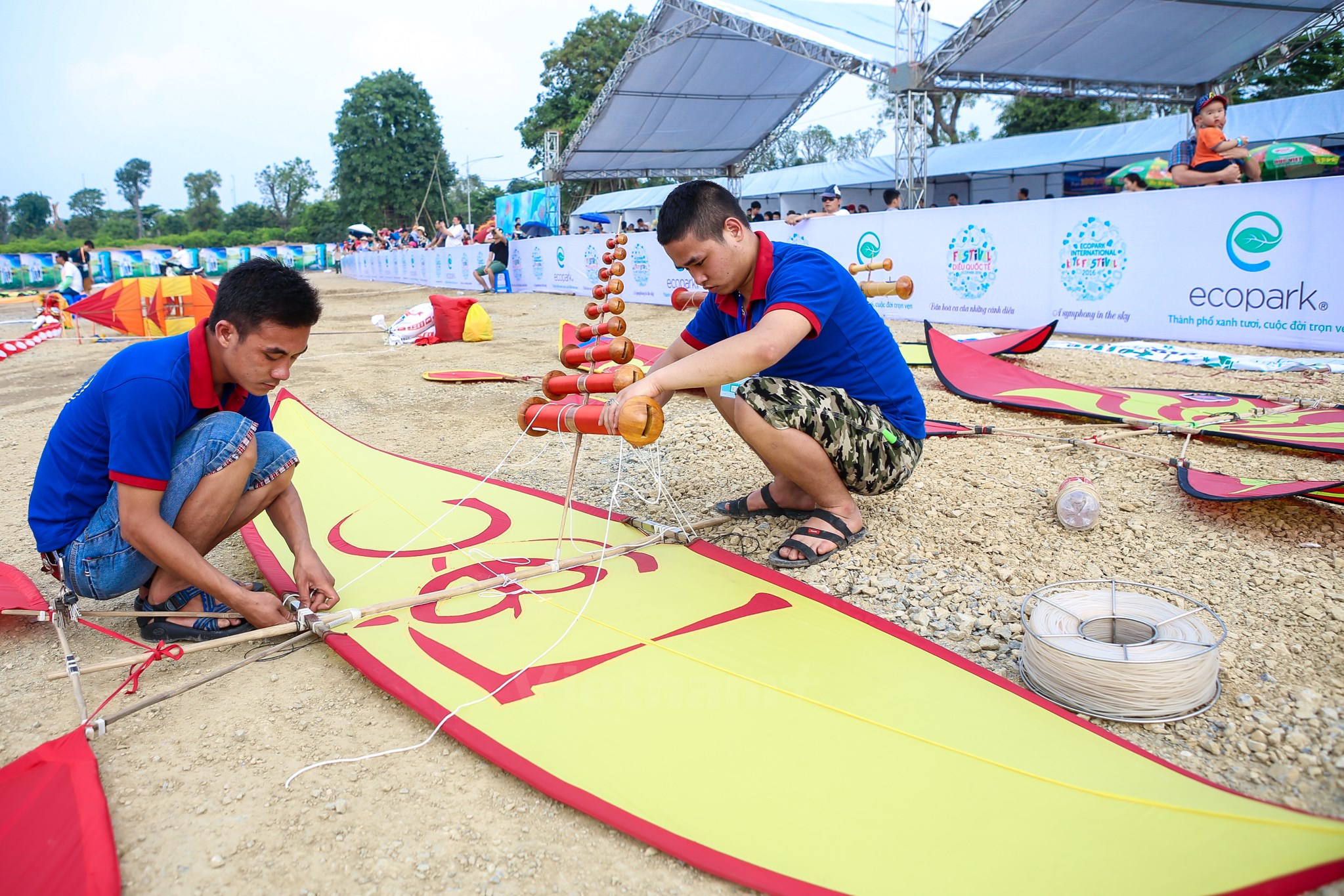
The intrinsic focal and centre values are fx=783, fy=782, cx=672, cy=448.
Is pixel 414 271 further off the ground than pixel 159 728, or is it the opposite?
pixel 414 271

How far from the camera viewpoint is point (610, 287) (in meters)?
2.24

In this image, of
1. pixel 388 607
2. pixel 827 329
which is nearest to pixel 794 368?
pixel 827 329

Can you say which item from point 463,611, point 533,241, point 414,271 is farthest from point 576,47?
point 463,611

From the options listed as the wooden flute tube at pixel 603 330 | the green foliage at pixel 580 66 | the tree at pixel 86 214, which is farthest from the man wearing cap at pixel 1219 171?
the tree at pixel 86 214

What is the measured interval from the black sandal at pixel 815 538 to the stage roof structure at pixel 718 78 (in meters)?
11.3

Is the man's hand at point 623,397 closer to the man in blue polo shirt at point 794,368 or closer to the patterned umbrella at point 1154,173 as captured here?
the man in blue polo shirt at point 794,368

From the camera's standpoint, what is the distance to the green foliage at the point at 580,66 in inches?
1216

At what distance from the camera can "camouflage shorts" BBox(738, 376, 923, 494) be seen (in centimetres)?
228

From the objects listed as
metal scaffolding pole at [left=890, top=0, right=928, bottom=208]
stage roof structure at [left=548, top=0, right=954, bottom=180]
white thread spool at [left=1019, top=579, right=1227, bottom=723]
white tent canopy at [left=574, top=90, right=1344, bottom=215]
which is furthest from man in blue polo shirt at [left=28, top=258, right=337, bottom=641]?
white tent canopy at [left=574, top=90, right=1344, bottom=215]

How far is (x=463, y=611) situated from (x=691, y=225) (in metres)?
1.21

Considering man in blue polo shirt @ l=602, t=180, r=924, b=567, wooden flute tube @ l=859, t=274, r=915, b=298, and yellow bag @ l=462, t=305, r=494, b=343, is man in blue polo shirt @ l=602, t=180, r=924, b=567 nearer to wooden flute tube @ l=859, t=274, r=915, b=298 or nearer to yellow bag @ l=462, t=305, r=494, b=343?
wooden flute tube @ l=859, t=274, r=915, b=298

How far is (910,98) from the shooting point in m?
11.6

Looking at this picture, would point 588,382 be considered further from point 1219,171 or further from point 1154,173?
point 1154,173

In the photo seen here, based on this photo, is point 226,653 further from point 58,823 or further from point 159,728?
point 58,823
